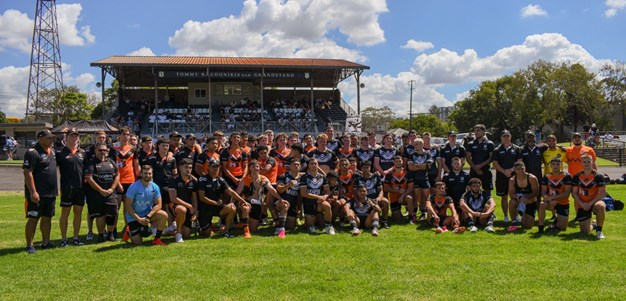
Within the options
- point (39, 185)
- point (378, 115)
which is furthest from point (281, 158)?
point (378, 115)

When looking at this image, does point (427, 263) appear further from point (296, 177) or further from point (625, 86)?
point (625, 86)

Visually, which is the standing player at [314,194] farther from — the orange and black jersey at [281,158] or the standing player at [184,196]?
the standing player at [184,196]

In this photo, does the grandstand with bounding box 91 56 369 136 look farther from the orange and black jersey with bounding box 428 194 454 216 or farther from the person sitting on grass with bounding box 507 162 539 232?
the person sitting on grass with bounding box 507 162 539 232

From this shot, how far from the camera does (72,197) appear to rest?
715 cm

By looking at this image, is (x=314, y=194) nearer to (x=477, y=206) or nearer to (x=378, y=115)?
(x=477, y=206)

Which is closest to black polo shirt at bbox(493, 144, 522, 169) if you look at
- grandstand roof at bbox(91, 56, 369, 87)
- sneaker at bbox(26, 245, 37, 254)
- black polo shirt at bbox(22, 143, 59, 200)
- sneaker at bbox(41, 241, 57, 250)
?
black polo shirt at bbox(22, 143, 59, 200)

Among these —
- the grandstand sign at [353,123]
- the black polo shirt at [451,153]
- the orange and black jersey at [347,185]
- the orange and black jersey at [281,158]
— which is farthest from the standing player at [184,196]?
the grandstand sign at [353,123]

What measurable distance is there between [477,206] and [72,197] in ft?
22.6

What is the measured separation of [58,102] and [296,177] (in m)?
58.4

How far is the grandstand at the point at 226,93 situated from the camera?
30.9 m

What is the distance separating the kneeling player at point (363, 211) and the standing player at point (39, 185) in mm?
4782

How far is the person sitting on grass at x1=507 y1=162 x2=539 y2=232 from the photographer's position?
325 inches

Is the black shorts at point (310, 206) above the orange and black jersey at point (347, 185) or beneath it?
beneath

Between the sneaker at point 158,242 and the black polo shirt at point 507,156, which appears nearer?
the sneaker at point 158,242
